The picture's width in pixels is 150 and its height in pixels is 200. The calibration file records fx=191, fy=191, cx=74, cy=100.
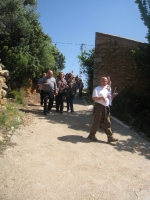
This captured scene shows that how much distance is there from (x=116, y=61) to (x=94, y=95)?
224 inches

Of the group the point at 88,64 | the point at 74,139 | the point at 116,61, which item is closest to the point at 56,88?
the point at 74,139

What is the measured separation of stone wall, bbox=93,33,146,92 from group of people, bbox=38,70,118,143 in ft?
9.12

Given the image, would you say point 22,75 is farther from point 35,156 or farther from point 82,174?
point 82,174

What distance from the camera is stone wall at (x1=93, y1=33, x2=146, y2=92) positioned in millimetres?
9930

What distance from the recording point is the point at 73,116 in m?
8.30

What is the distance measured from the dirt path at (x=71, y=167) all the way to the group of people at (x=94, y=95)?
1.57 feet

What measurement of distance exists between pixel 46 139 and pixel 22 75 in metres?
6.54

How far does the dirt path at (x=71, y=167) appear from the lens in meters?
3.20

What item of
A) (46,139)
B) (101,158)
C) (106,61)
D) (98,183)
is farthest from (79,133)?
(106,61)

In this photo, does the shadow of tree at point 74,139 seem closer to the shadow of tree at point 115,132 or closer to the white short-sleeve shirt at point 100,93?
the shadow of tree at point 115,132

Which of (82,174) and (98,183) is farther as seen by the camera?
(82,174)

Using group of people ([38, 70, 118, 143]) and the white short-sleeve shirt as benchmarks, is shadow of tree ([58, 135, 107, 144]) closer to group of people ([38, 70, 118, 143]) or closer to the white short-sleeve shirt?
group of people ([38, 70, 118, 143])

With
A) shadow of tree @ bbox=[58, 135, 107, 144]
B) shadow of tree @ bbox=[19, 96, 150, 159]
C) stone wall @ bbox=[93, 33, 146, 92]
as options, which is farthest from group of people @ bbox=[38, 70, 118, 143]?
stone wall @ bbox=[93, 33, 146, 92]

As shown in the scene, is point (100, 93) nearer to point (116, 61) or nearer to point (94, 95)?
point (94, 95)
